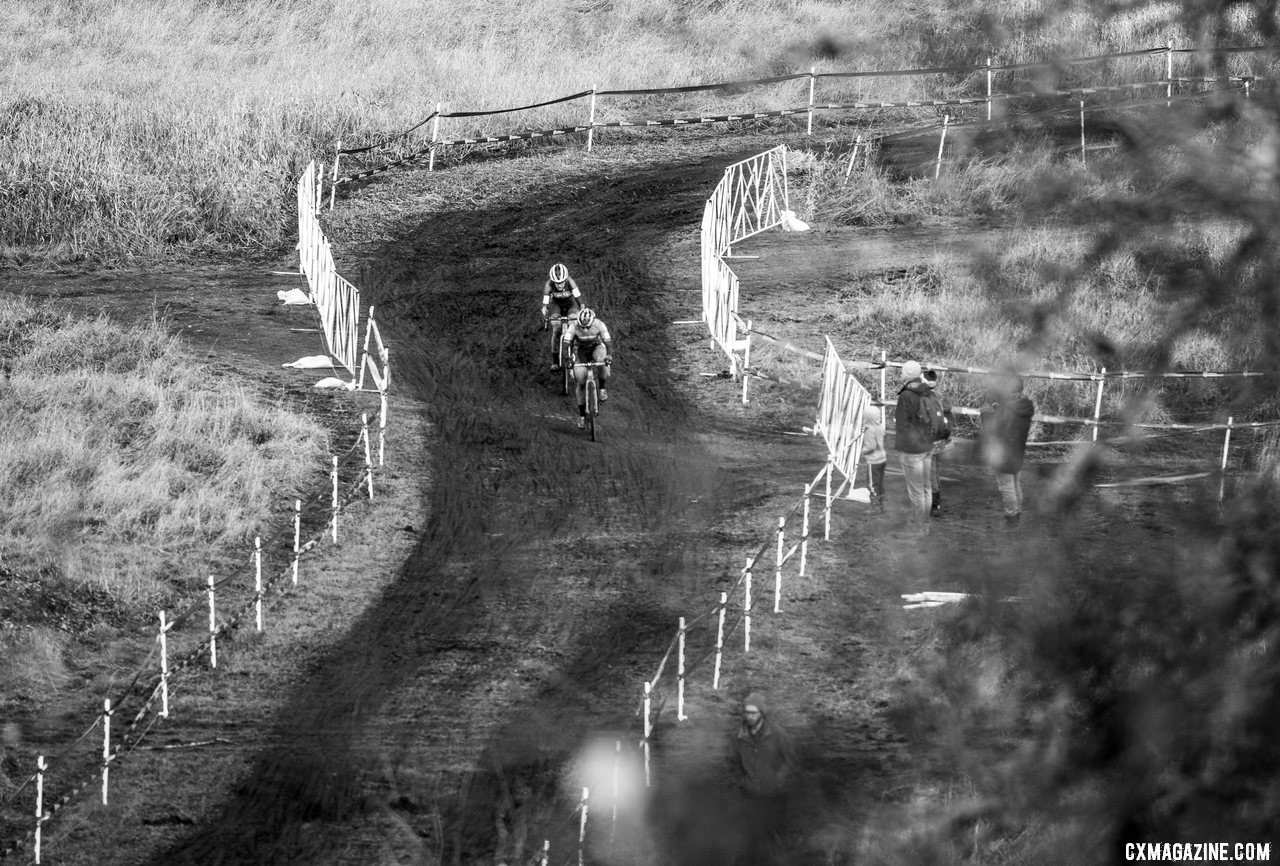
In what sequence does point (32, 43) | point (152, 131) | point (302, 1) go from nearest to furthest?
point (152, 131)
point (32, 43)
point (302, 1)

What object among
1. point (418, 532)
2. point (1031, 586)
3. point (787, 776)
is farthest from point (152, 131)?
point (1031, 586)

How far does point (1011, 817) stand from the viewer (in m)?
3.69

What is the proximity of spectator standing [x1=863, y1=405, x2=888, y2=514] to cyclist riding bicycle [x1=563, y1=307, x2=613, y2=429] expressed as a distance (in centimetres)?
361

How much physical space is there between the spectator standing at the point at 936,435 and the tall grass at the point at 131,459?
279 inches

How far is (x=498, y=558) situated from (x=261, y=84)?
21.7m

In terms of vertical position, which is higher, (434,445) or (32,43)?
(32,43)

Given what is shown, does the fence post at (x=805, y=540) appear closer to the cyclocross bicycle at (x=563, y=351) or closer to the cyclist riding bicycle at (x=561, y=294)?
the cyclocross bicycle at (x=563, y=351)

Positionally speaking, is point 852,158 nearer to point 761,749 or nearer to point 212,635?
point 212,635

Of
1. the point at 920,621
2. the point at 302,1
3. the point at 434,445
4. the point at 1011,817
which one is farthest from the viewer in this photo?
the point at 302,1

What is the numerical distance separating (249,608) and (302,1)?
30.2 meters

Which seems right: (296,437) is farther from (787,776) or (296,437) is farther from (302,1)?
(302,1)

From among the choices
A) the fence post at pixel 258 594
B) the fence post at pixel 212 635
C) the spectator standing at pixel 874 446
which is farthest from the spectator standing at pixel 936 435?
the fence post at pixel 212 635

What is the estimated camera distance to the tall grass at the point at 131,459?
617 inches

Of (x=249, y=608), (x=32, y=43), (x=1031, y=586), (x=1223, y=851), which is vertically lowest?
(x=249, y=608)
